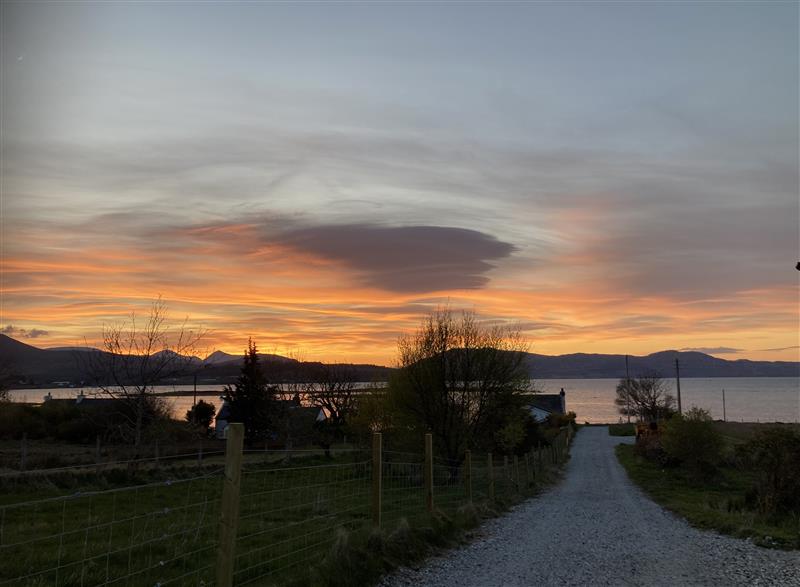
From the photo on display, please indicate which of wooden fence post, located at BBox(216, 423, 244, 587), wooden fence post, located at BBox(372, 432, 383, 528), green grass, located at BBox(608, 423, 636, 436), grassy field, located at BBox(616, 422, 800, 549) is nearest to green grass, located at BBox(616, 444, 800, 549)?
grassy field, located at BBox(616, 422, 800, 549)

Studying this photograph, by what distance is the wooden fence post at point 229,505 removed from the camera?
6.00 metres

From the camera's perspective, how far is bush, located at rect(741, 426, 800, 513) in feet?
56.7

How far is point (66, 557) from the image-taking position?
1078cm

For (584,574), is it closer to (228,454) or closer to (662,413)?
(228,454)

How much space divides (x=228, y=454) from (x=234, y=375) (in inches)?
2243

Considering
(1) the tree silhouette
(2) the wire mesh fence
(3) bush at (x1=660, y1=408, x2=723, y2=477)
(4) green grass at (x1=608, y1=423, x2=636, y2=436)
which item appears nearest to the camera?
(2) the wire mesh fence

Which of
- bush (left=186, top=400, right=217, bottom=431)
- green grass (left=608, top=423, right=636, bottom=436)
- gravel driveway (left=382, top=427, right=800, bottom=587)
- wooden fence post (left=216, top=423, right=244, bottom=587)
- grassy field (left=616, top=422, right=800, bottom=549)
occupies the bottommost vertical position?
green grass (left=608, top=423, right=636, bottom=436)

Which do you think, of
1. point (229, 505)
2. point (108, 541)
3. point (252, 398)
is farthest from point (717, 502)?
point (252, 398)

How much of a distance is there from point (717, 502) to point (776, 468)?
2976 mm

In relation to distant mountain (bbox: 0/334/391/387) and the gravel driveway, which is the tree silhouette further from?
the gravel driveway

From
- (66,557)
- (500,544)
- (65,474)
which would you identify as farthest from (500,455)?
(66,557)

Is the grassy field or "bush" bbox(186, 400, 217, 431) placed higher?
"bush" bbox(186, 400, 217, 431)

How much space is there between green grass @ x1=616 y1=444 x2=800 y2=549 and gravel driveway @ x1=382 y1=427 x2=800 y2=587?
0.53 metres

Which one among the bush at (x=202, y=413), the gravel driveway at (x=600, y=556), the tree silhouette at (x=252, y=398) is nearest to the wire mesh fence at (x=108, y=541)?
the gravel driveway at (x=600, y=556)
